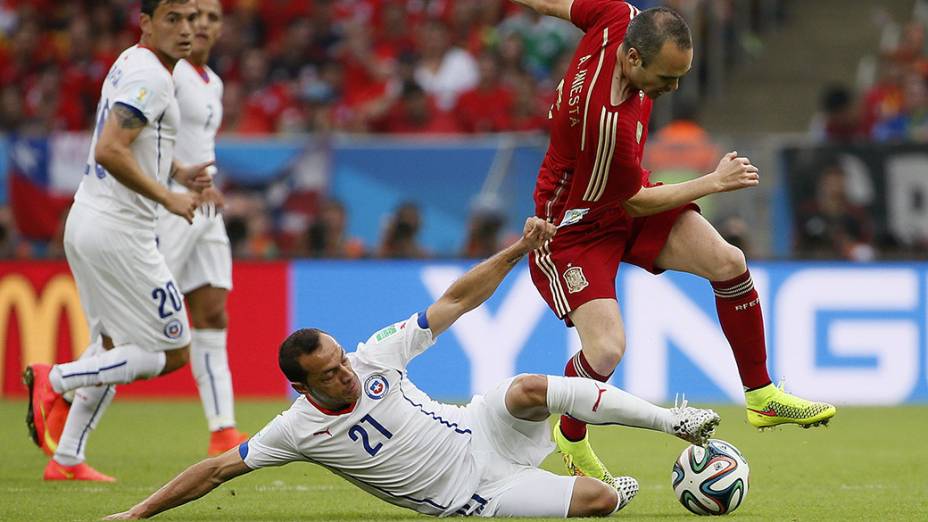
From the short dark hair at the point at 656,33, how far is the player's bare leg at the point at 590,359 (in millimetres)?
1253

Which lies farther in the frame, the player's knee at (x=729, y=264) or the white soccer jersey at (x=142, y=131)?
the white soccer jersey at (x=142, y=131)

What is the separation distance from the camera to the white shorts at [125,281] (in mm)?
8586

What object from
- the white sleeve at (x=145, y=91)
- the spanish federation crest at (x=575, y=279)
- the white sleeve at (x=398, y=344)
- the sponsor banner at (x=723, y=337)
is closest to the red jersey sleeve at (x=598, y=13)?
the spanish federation crest at (x=575, y=279)

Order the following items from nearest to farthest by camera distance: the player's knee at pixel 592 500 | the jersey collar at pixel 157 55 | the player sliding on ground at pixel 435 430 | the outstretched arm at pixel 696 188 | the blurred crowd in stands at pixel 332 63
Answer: the player sliding on ground at pixel 435 430 < the player's knee at pixel 592 500 < the outstretched arm at pixel 696 188 < the jersey collar at pixel 157 55 < the blurred crowd in stands at pixel 332 63

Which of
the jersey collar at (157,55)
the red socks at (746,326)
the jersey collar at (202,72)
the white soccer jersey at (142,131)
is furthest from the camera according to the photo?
the jersey collar at (202,72)

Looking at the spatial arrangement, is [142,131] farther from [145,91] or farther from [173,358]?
[173,358]

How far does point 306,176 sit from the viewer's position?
15352 millimetres

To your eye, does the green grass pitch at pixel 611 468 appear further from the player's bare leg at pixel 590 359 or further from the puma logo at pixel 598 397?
the puma logo at pixel 598 397

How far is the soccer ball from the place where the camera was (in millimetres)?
7137

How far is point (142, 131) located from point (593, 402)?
3.27m

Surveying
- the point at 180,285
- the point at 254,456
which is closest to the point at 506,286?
the point at 180,285

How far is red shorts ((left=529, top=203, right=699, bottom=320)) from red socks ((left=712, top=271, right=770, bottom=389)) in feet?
1.31

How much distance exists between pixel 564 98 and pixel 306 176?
809 cm

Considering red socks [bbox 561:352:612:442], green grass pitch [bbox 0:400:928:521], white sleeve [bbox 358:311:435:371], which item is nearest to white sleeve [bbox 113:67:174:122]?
green grass pitch [bbox 0:400:928:521]
